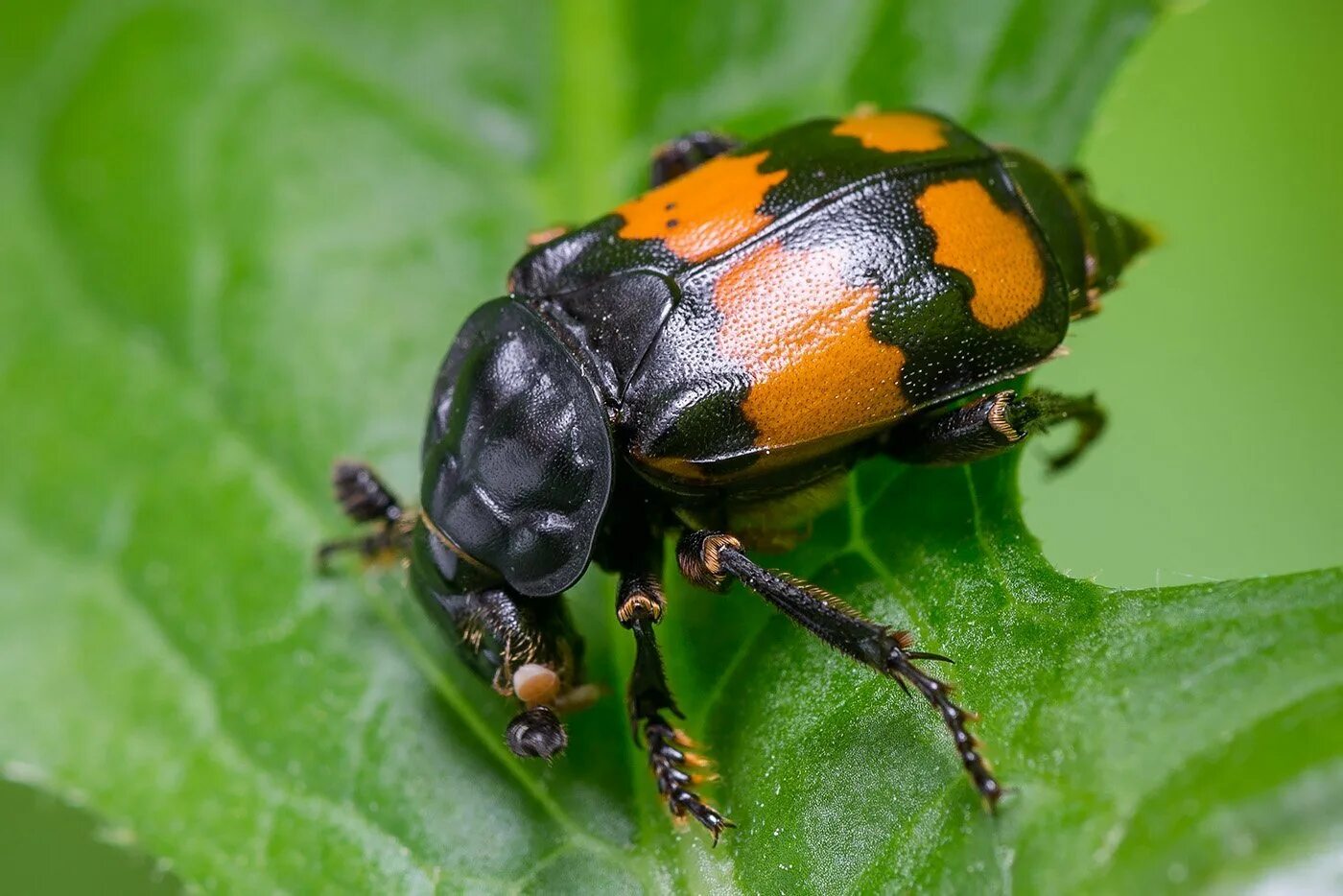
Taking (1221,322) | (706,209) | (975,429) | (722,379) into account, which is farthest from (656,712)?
(1221,322)

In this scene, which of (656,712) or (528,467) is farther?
(528,467)

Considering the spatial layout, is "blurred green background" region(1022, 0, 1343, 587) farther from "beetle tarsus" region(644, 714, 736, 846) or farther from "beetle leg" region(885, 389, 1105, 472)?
A: "beetle tarsus" region(644, 714, 736, 846)

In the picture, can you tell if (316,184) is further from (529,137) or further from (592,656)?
(592,656)

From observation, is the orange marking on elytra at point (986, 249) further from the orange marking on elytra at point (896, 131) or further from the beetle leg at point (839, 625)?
the beetle leg at point (839, 625)

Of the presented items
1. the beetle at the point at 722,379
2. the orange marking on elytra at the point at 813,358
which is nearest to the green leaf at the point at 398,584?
the beetle at the point at 722,379

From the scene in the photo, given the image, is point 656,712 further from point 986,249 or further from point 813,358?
point 986,249

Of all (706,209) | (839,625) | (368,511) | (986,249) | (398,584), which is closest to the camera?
(839,625)

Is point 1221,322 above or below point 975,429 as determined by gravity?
below
